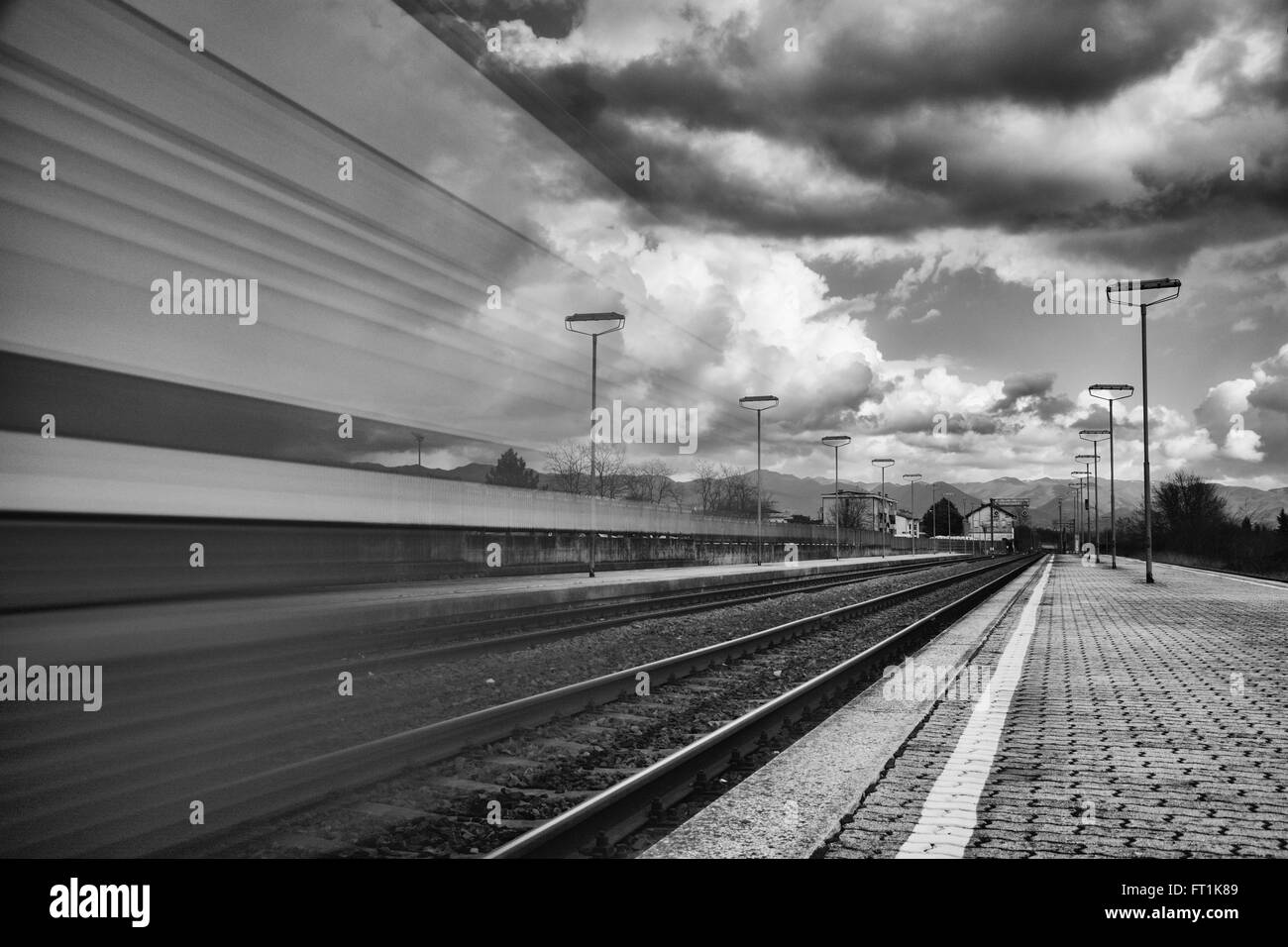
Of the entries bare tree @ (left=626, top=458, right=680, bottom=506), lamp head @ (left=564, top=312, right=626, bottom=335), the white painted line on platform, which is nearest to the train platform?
the white painted line on platform

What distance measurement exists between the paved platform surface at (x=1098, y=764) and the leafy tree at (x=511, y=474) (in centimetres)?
721

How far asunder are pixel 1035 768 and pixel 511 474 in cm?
1117

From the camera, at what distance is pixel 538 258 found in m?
10.7

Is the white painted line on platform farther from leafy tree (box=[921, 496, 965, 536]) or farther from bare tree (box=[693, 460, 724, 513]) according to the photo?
leafy tree (box=[921, 496, 965, 536])

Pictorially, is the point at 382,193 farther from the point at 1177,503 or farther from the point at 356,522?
the point at 1177,503

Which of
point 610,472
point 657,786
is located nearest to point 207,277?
point 657,786

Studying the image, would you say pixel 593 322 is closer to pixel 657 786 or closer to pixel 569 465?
pixel 569 465

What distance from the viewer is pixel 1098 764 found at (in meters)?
5.61

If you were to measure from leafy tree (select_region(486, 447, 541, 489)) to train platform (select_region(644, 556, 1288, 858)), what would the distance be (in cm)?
641

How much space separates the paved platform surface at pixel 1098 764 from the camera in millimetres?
4137

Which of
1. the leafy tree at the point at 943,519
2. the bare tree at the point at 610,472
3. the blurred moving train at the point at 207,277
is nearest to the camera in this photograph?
the blurred moving train at the point at 207,277

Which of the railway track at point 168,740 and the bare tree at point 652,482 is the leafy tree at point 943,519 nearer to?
the bare tree at point 652,482

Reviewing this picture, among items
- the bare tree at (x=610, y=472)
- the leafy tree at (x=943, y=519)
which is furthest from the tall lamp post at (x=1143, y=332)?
the leafy tree at (x=943, y=519)
